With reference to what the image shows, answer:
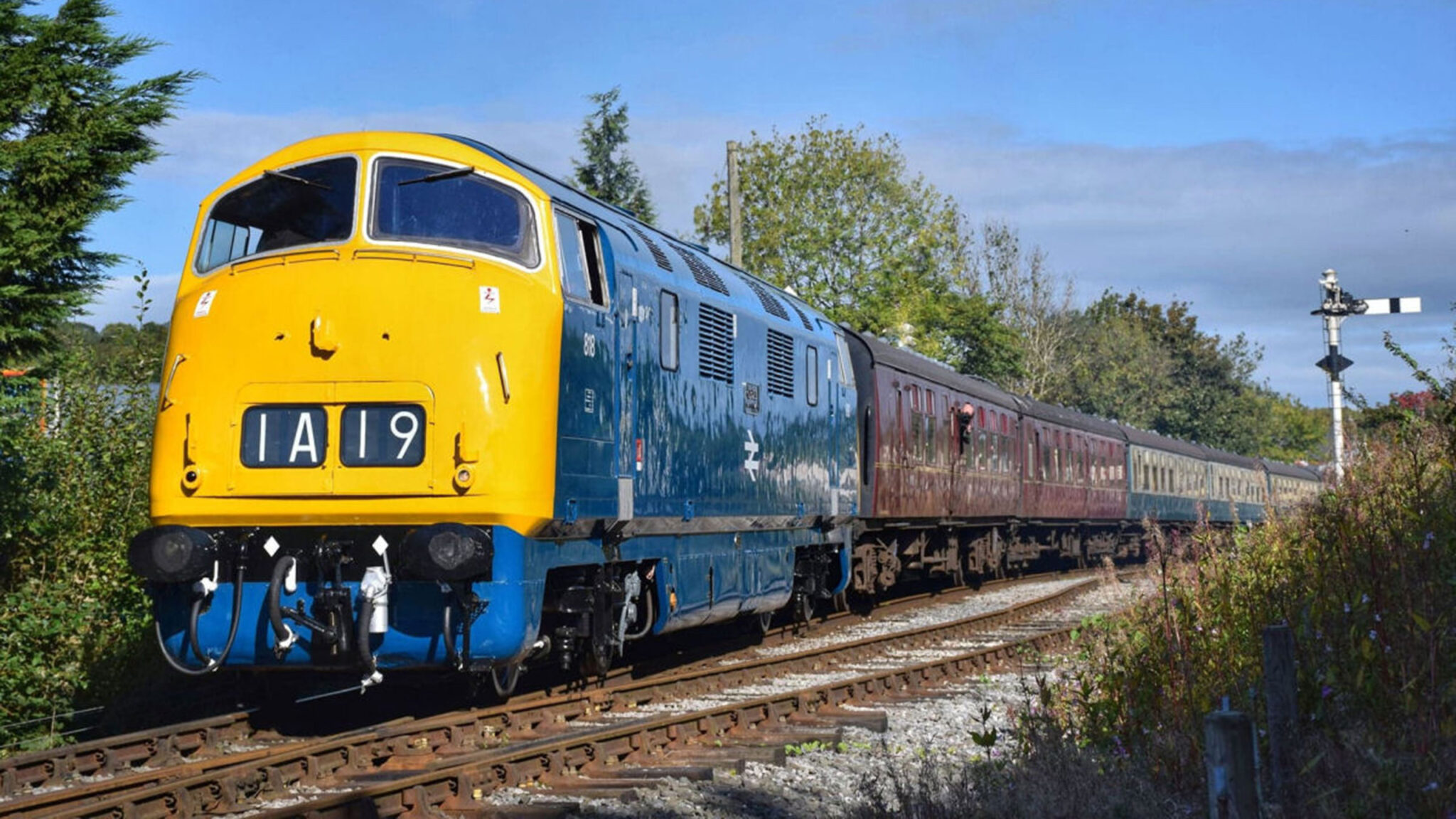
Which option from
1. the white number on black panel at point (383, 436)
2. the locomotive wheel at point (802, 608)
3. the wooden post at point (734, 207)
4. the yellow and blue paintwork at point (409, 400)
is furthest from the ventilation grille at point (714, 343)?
the wooden post at point (734, 207)

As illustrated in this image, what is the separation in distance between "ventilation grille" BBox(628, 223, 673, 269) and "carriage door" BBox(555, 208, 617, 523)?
3.81ft

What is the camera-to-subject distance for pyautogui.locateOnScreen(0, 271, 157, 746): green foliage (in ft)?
32.2

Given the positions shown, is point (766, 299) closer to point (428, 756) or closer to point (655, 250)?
point (655, 250)

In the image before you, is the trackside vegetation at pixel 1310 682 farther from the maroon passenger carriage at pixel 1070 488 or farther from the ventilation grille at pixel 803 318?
the maroon passenger carriage at pixel 1070 488

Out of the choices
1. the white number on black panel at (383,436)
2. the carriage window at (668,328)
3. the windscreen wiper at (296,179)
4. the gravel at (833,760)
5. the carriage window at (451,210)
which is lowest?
the gravel at (833,760)

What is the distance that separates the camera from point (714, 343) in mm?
11672

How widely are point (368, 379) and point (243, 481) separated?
3.07 ft

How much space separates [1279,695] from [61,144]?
978 centimetres

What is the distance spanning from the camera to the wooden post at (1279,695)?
5.87 meters

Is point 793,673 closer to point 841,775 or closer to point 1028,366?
point 841,775

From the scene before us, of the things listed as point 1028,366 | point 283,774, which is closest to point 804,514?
point 283,774

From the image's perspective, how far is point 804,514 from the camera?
14055mm

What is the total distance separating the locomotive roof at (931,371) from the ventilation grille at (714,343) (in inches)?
249

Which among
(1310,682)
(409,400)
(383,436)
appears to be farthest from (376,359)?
(1310,682)
